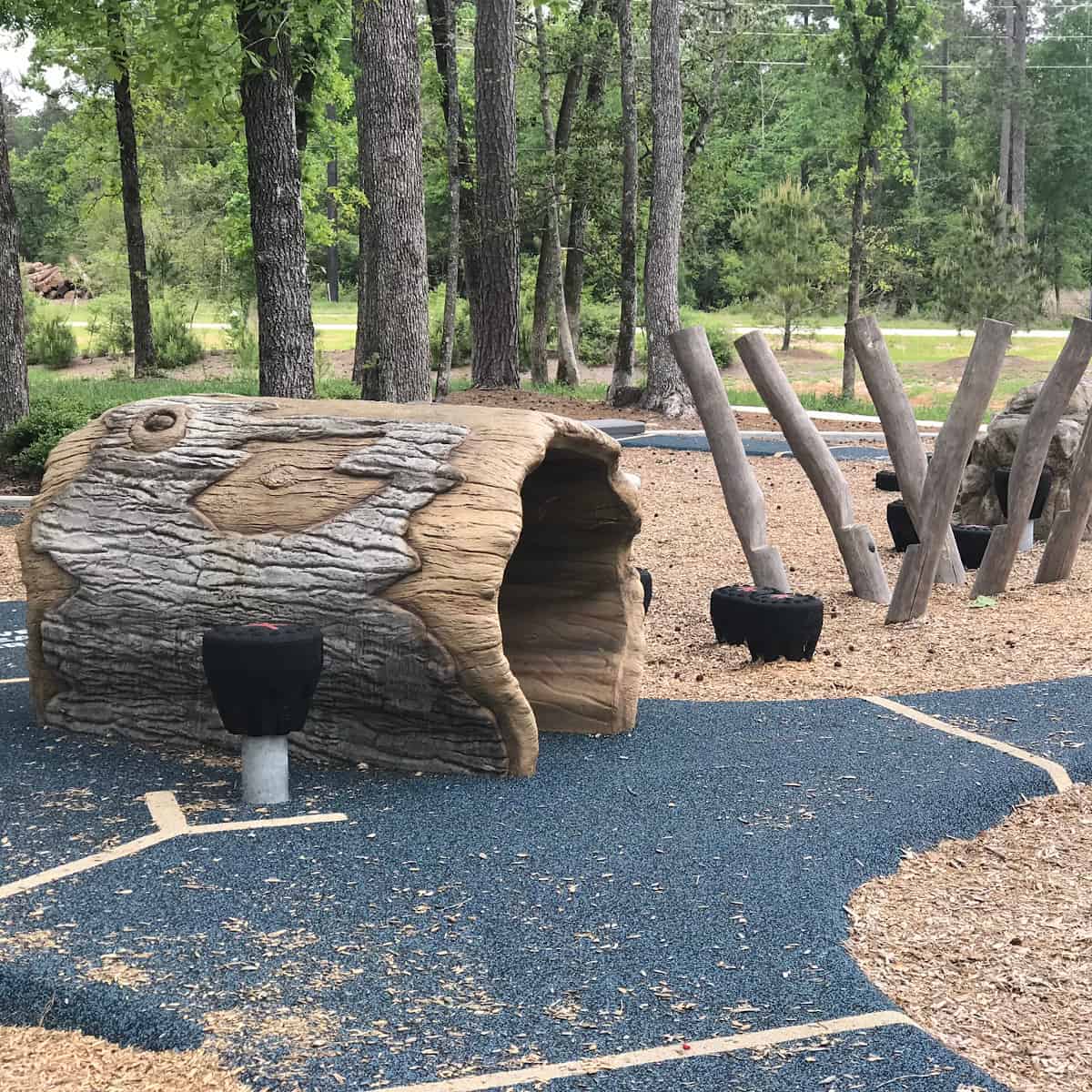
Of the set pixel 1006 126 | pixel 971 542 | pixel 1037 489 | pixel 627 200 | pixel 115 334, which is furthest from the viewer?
pixel 1006 126

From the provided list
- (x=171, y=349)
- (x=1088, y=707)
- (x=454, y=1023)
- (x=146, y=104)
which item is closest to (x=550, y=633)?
(x=1088, y=707)

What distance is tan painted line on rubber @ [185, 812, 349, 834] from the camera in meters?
4.29

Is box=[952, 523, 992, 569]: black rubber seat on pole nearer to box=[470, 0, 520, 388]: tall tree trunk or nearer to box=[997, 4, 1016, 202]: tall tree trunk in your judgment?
box=[470, 0, 520, 388]: tall tree trunk

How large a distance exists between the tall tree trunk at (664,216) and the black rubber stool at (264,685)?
45.6 feet

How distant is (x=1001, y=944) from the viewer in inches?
146

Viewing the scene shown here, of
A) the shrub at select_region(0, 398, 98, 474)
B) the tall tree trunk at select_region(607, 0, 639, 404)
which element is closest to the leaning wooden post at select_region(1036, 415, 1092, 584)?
the shrub at select_region(0, 398, 98, 474)

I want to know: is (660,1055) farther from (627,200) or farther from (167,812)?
(627,200)

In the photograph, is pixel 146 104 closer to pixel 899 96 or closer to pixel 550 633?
pixel 899 96

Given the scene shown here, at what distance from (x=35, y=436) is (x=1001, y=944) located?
10.8 m

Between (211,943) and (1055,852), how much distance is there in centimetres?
271

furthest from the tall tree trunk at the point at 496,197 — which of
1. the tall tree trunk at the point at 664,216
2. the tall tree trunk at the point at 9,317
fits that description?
the tall tree trunk at the point at 9,317

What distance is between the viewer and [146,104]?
23359mm

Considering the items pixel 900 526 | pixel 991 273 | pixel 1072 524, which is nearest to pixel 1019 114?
pixel 991 273

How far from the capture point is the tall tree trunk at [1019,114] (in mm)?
40656
